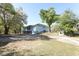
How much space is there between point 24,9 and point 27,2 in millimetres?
103

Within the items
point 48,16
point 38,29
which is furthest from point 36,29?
point 48,16

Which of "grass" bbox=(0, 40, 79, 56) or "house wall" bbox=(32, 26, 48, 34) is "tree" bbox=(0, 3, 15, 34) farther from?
"house wall" bbox=(32, 26, 48, 34)

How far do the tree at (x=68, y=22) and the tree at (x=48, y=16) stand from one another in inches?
4.4

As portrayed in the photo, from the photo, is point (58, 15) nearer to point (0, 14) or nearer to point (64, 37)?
point (64, 37)

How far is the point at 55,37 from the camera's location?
11.7 ft

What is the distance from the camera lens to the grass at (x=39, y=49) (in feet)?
11.4

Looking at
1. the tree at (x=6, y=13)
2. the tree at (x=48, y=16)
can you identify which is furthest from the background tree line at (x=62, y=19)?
the tree at (x=6, y=13)

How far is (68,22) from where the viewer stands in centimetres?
354

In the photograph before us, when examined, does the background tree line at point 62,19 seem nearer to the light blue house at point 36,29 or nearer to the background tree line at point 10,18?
the light blue house at point 36,29

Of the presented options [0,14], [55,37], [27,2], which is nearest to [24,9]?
[27,2]

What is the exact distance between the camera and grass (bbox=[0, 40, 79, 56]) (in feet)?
11.4

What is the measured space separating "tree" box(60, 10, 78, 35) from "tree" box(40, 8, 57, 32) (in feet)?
0.37

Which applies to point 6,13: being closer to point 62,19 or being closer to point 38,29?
point 38,29

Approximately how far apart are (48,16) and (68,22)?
29 cm
